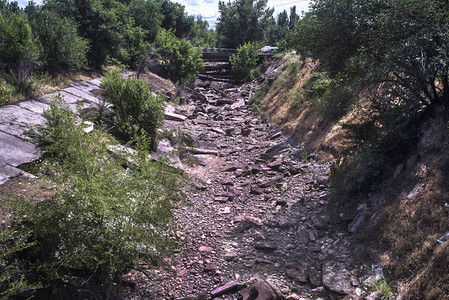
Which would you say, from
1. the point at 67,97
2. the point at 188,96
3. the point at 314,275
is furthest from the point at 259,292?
the point at 188,96

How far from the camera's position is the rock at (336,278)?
3.96m

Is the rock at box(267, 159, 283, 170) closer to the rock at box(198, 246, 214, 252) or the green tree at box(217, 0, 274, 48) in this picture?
the rock at box(198, 246, 214, 252)

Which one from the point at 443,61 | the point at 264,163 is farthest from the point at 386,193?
the point at 264,163

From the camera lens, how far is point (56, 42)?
10.5m

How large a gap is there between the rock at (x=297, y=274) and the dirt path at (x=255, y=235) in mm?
15

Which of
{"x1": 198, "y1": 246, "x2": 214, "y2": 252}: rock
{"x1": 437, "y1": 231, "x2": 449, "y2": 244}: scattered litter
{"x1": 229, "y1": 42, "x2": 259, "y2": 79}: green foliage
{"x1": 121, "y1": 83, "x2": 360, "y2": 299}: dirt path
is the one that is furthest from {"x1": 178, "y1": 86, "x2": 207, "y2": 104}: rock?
{"x1": 437, "y1": 231, "x2": 449, "y2": 244}: scattered litter

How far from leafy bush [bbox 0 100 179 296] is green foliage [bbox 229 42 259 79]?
18199mm

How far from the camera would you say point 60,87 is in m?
9.56

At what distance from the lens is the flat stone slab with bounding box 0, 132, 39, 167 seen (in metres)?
5.20

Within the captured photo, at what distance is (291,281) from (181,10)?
2827 centimetres

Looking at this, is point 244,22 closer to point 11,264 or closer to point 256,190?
point 256,190

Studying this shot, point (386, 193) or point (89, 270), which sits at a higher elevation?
point (386, 193)

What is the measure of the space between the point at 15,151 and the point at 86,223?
3074 millimetres

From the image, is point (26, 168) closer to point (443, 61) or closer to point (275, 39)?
point (443, 61)
